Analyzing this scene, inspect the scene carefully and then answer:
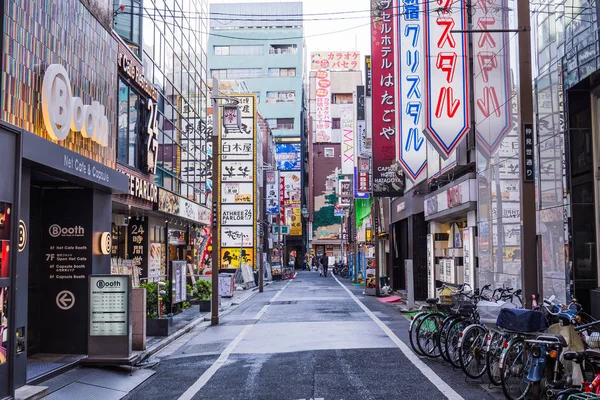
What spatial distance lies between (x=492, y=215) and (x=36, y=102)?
39.5ft

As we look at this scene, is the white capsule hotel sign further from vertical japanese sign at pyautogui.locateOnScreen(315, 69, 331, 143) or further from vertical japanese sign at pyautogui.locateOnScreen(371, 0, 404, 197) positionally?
vertical japanese sign at pyautogui.locateOnScreen(315, 69, 331, 143)

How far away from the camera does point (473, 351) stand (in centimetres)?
1027

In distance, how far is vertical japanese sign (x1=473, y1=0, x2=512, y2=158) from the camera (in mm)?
16281

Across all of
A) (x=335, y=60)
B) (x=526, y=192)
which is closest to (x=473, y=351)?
(x=526, y=192)

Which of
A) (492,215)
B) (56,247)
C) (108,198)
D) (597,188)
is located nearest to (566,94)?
(597,188)

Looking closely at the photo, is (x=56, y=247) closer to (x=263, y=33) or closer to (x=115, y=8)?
(x=115, y=8)

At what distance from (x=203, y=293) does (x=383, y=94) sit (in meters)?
11.8

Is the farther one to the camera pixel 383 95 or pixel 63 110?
pixel 383 95

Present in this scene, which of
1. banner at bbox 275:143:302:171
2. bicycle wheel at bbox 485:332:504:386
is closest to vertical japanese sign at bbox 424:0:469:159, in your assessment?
bicycle wheel at bbox 485:332:504:386

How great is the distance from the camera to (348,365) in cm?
1149

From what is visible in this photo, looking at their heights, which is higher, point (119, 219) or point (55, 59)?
point (55, 59)

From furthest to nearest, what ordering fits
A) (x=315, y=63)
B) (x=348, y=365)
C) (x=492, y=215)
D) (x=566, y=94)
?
(x=315, y=63), (x=492, y=215), (x=566, y=94), (x=348, y=365)

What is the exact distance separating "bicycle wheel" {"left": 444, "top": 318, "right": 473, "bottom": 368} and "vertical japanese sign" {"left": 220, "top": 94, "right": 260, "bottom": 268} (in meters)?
37.5

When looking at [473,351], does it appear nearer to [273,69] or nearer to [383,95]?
[383,95]
